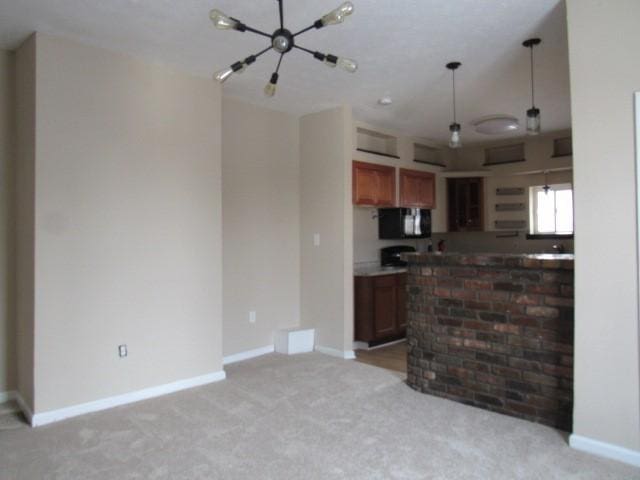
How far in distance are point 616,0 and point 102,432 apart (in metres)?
4.09

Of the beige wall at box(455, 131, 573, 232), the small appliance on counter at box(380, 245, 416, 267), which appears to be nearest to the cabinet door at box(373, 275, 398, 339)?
the small appliance on counter at box(380, 245, 416, 267)

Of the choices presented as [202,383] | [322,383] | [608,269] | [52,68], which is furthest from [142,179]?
[608,269]

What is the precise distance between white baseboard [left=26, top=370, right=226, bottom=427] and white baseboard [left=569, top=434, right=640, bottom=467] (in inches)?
108

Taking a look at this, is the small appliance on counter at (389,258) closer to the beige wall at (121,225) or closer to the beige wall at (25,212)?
the beige wall at (121,225)

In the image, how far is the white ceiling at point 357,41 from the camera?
2672 mm

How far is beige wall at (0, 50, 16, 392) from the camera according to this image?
3.30m

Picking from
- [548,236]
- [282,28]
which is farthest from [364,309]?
[282,28]

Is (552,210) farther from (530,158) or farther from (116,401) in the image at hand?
(116,401)

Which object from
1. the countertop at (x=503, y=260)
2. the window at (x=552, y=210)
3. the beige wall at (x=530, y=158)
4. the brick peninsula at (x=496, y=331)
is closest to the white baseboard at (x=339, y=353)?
the brick peninsula at (x=496, y=331)

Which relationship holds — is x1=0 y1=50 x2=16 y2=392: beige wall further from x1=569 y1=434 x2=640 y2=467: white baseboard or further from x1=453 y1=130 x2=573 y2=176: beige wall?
x1=453 y1=130 x2=573 y2=176: beige wall

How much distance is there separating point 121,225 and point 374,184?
9.75ft

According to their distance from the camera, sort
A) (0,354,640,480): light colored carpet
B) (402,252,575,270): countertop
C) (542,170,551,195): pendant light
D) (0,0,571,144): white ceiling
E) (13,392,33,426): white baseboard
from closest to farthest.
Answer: (0,354,640,480): light colored carpet, (0,0,571,144): white ceiling, (402,252,575,270): countertop, (13,392,33,426): white baseboard, (542,170,551,195): pendant light

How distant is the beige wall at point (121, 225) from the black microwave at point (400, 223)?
2617 mm

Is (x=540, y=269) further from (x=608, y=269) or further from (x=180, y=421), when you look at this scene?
(x=180, y=421)
